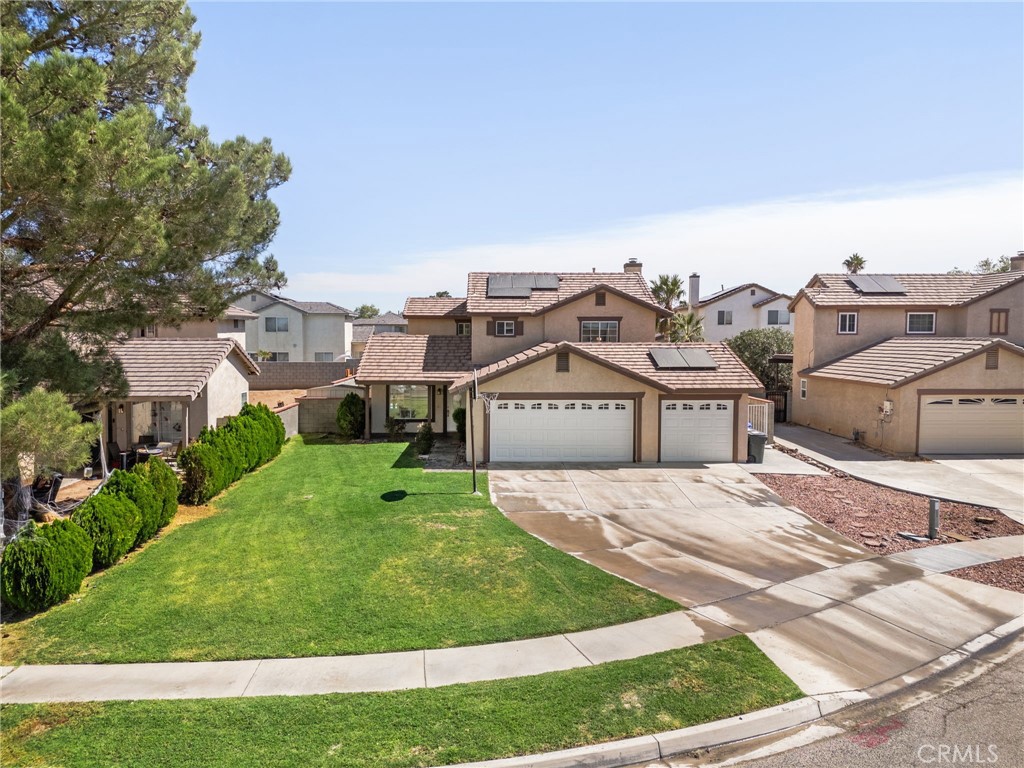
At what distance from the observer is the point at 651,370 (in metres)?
21.6

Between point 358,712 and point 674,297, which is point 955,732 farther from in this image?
point 674,297

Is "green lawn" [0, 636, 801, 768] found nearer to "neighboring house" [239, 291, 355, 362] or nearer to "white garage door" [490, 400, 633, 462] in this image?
"white garage door" [490, 400, 633, 462]

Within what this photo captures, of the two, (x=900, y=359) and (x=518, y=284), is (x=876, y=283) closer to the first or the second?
(x=900, y=359)

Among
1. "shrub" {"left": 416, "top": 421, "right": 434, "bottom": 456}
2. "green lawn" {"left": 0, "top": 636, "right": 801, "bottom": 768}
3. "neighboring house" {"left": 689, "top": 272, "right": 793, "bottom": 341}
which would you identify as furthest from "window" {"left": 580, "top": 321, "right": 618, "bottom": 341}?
"neighboring house" {"left": 689, "top": 272, "right": 793, "bottom": 341}

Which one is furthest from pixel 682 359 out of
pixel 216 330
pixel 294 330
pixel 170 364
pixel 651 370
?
pixel 294 330

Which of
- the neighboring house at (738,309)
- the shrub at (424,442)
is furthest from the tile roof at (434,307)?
the neighboring house at (738,309)

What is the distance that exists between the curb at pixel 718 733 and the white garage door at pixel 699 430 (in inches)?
514

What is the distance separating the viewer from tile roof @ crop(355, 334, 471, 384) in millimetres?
25016

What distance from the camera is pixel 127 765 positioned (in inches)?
231

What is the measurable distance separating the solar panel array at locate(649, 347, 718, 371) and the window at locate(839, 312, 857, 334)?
10.2 m

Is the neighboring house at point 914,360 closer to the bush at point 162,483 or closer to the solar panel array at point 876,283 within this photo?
the solar panel array at point 876,283

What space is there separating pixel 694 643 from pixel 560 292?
837 inches

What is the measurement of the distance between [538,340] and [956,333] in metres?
19.3

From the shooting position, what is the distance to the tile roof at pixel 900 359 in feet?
73.6
